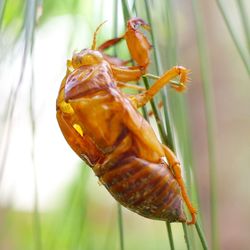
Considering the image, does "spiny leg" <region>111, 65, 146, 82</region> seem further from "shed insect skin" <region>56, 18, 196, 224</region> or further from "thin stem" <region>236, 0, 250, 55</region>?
"thin stem" <region>236, 0, 250, 55</region>

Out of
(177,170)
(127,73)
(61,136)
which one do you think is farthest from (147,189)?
(61,136)

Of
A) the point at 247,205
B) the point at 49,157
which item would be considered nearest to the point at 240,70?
the point at 247,205

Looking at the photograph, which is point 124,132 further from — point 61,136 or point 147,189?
point 61,136

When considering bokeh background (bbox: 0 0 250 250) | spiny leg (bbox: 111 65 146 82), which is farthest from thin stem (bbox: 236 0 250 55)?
spiny leg (bbox: 111 65 146 82)

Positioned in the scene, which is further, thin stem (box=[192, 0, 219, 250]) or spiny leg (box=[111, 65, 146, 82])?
spiny leg (box=[111, 65, 146, 82])

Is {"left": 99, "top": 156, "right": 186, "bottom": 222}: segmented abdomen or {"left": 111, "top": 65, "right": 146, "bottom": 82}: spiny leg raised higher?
{"left": 111, "top": 65, "right": 146, "bottom": 82}: spiny leg

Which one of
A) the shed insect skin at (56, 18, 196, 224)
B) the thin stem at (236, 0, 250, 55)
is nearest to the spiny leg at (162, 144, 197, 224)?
the shed insect skin at (56, 18, 196, 224)

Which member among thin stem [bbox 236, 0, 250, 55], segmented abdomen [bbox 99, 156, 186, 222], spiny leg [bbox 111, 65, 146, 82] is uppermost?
thin stem [bbox 236, 0, 250, 55]
